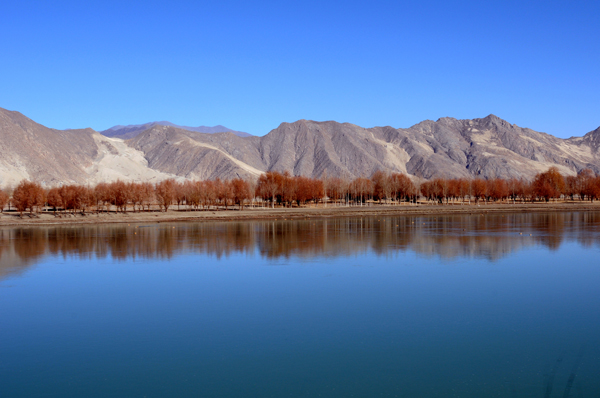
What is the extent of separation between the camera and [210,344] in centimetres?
1503

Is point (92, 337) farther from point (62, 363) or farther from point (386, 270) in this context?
point (386, 270)

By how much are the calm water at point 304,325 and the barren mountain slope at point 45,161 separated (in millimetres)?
123748

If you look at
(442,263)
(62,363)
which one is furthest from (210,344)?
(442,263)

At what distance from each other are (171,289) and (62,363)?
9.31m

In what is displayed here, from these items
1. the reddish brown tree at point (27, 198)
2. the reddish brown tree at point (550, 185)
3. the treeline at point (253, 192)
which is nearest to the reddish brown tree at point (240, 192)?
the treeline at point (253, 192)

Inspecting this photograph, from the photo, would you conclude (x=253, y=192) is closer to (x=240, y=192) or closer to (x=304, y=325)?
(x=240, y=192)

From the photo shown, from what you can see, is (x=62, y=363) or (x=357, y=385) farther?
(x=62, y=363)

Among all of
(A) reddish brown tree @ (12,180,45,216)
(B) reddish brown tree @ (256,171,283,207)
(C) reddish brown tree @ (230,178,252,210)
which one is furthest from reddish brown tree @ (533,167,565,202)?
(A) reddish brown tree @ (12,180,45,216)

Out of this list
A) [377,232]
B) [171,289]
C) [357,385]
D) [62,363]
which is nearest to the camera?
[357,385]

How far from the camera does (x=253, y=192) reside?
125562 millimetres

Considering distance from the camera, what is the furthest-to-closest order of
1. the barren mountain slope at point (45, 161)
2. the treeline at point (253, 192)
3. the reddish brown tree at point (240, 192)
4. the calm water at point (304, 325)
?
the barren mountain slope at point (45, 161)
the reddish brown tree at point (240, 192)
the treeline at point (253, 192)
the calm water at point (304, 325)

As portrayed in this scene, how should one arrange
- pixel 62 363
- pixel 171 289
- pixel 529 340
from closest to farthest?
1. pixel 62 363
2. pixel 529 340
3. pixel 171 289

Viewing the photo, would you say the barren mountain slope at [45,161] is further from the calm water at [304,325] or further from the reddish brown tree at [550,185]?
the calm water at [304,325]

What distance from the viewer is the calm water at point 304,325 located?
12.3m
